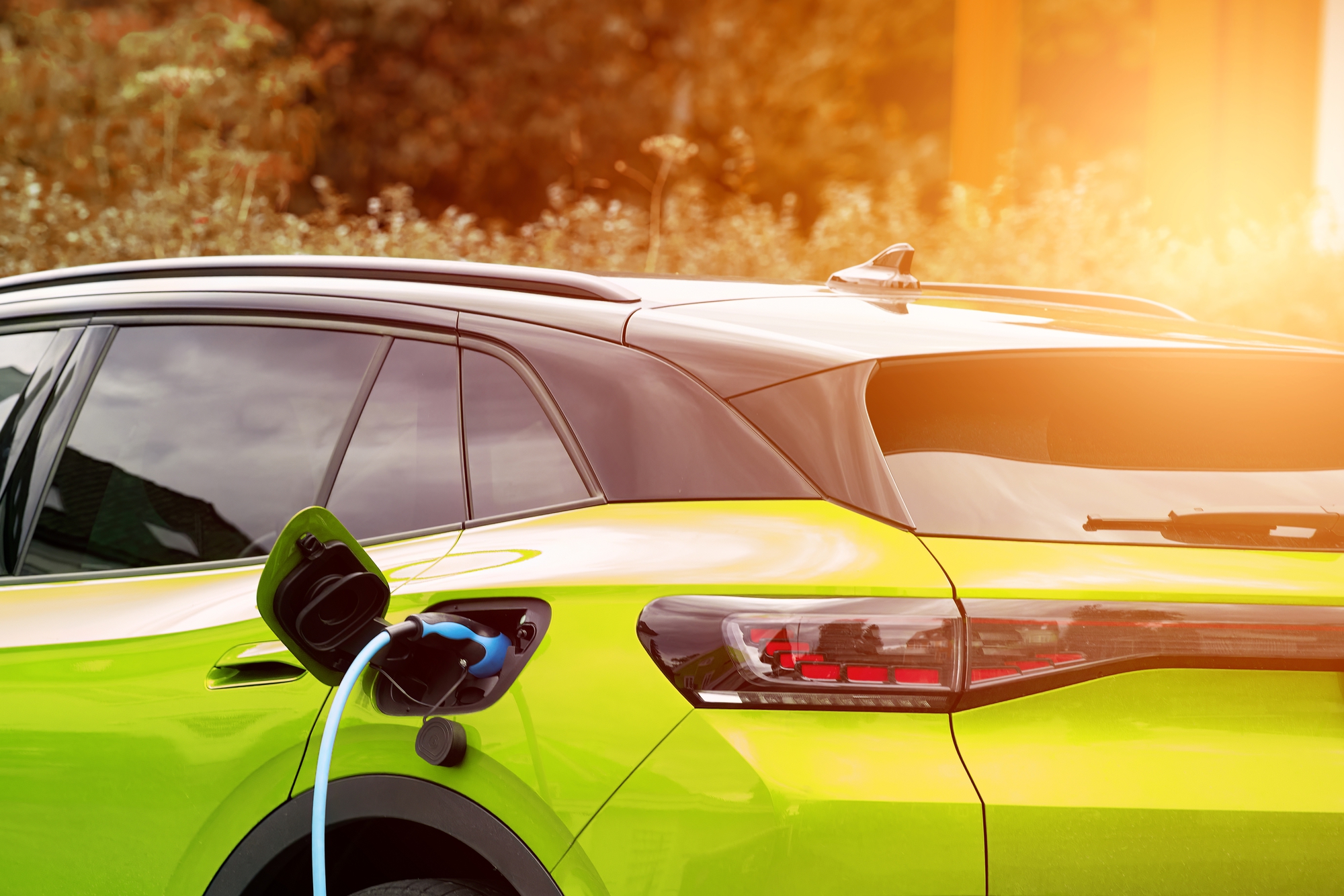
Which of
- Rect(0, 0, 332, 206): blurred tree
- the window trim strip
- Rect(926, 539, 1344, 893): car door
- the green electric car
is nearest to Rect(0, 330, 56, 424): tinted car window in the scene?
the green electric car

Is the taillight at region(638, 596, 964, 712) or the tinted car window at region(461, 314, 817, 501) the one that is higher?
the tinted car window at region(461, 314, 817, 501)

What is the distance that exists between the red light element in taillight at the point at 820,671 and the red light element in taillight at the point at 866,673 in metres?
0.01

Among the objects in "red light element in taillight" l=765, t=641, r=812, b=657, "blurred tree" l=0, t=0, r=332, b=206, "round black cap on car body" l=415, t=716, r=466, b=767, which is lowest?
"round black cap on car body" l=415, t=716, r=466, b=767

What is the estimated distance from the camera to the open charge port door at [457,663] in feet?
5.68

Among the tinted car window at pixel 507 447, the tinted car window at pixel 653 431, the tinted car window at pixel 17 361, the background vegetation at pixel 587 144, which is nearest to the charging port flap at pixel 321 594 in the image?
the tinted car window at pixel 507 447

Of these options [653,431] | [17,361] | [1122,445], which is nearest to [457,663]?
[653,431]

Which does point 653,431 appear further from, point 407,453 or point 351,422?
point 351,422

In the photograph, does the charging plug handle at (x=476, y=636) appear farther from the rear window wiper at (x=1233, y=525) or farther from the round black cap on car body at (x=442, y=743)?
the rear window wiper at (x=1233, y=525)

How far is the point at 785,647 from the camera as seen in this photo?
1.59 m

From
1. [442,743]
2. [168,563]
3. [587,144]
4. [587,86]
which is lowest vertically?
[442,743]

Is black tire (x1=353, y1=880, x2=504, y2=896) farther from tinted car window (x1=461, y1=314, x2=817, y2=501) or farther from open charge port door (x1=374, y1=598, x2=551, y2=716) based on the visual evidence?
tinted car window (x1=461, y1=314, x2=817, y2=501)

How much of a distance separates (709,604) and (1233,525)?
71 centimetres

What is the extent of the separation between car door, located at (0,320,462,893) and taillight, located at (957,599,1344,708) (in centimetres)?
86

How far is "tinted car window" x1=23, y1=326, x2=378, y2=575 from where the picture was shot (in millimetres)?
2264
